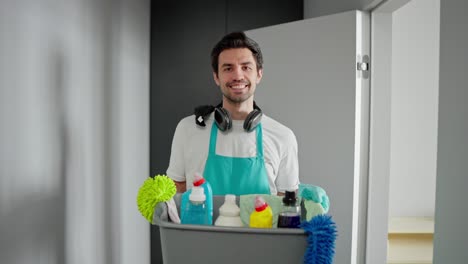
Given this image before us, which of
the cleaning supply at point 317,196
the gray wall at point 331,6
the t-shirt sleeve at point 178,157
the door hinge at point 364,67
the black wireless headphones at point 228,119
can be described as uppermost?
the gray wall at point 331,6

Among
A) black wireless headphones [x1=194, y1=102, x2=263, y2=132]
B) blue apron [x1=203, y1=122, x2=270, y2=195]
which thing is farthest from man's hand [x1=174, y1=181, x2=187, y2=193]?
black wireless headphones [x1=194, y1=102, x2=263, y2=132]

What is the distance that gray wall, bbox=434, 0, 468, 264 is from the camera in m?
1.18

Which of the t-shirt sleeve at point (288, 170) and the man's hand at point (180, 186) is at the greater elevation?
the t-shirt sleeve at point (288, 170)

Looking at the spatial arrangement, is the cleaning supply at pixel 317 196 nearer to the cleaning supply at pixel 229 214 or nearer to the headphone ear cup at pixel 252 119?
the cleaning supply at pixel 229 214

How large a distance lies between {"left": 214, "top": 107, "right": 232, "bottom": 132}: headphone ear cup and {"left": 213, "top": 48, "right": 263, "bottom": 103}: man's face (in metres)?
0.05

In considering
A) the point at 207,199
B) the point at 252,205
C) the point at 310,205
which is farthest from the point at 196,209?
the point at 310,205

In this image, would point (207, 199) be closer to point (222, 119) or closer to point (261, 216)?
point (261, 216)

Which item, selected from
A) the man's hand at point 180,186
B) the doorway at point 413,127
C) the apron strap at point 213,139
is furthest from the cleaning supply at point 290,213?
the doorway at point 413,127

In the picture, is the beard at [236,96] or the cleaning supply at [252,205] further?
the beard at [236,96]

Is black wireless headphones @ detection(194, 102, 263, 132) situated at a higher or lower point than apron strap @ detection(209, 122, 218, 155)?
higher

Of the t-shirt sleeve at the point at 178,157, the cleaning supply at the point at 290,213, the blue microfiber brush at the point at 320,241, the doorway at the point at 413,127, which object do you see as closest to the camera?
the blue microfiber brush at the point at 320,241

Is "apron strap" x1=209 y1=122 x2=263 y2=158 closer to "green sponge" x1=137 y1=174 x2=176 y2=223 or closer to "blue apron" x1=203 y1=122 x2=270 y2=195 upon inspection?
"blue apron" x1=203 y1=122 x2=270 y2=195

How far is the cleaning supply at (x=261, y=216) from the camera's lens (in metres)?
1.09

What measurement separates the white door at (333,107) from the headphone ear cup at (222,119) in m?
0.75
